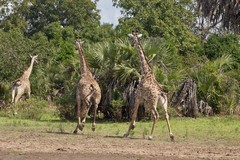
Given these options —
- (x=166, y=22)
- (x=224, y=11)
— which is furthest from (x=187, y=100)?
(x=166, y=22)

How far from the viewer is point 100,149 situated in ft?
38.2

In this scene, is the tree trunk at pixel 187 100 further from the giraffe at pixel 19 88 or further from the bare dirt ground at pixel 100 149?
the bare dirt ground at pixel 100 149

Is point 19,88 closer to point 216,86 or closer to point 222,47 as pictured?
point 216,86

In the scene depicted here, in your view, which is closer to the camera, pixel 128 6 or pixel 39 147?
pixel 39 147

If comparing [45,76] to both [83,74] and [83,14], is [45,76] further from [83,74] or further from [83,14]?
[83,14]

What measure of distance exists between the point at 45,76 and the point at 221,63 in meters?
7.30

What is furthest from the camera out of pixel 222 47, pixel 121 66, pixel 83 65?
pixel 222 47

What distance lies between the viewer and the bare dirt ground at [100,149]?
1084 cm

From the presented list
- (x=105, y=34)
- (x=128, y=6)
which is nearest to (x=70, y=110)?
(x=105, y=34)

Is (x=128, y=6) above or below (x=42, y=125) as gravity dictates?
above

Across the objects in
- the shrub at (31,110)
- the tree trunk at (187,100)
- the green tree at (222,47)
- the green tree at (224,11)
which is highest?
the green tree at (222,47)

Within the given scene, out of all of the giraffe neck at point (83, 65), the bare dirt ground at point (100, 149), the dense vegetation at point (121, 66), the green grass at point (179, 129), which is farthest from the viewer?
the dense vegetation at point (121, 66)

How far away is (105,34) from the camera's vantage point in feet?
120

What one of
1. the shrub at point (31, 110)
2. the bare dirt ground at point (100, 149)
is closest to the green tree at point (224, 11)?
the shrub at point (31, 110)
